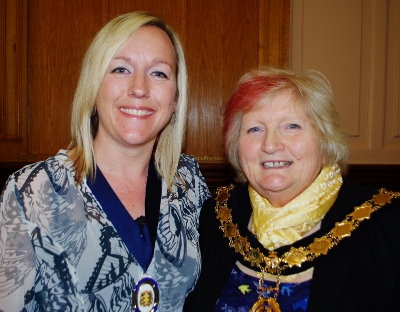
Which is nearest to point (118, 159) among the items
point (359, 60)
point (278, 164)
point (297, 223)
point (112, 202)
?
point (112, 202)

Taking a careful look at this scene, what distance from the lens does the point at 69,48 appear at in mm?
3365

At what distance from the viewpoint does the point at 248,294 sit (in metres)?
1.68

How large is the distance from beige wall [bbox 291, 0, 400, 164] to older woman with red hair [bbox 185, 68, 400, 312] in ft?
6.38

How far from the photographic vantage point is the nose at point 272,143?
169 centimetres

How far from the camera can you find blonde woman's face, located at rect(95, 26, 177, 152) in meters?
1.74

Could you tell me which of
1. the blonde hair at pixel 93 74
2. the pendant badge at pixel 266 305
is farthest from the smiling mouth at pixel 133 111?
the pendant badge at pixel 266 305

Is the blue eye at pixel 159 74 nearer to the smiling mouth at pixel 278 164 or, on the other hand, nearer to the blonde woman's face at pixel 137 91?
the blonde woman's face at pixel 137 91

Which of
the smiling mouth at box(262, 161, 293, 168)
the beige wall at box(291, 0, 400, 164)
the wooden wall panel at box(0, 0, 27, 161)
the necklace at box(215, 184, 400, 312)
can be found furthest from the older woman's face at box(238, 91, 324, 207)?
the wooden wall panel at box(0, 0, 27, 161)

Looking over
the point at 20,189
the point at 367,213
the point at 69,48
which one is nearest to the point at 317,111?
the point at 367,213

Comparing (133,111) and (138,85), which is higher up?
(138,85)

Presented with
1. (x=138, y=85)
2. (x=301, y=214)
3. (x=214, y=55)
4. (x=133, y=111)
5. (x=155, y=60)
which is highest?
(x=214, y=55)

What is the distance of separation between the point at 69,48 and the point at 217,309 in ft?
8.06

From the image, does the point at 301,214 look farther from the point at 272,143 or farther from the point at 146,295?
the point at 146,295

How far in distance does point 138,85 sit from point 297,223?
0.84 m
